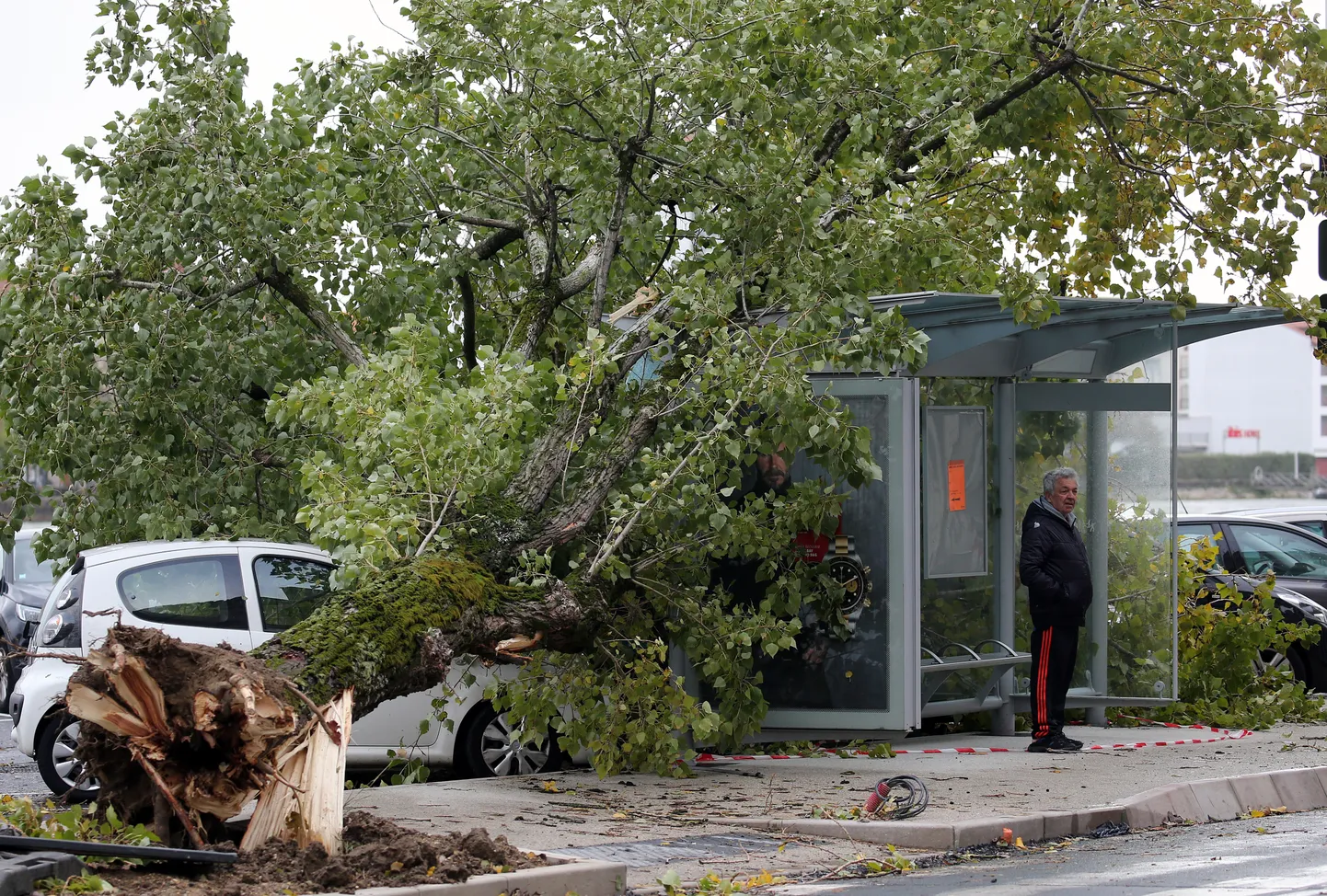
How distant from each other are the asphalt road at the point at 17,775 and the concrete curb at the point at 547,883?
478 centimetres

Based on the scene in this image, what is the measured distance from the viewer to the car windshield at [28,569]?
17234 mm

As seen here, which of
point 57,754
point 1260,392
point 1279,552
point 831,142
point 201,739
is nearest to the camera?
point 201,739

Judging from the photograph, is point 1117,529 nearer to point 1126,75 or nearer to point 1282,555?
point 1126,75

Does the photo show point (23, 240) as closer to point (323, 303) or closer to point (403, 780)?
point (323, 303)

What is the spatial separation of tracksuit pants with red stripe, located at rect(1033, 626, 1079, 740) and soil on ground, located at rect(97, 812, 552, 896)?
5.24 metres

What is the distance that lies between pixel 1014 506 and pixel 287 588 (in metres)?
5.45

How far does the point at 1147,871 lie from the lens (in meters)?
7.11

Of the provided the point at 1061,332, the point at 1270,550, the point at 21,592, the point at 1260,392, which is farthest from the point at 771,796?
the point at 1260,392

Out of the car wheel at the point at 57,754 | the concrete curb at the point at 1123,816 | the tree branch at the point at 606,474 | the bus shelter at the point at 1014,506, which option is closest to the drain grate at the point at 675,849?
the concrete curb at the point at 1123,816

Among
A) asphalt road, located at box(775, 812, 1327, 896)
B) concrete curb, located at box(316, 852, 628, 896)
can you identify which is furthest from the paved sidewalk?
asphalt road, located at box(775, 812, 1327, 896)

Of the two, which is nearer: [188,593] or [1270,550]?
[188,593]

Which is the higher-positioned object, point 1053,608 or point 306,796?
point 1053,608

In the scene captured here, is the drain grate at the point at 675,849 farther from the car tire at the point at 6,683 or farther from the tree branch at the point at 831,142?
the car tire at the point at 6,683

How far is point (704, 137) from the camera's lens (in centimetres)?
1022
